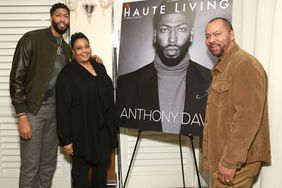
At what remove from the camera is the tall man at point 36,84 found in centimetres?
228

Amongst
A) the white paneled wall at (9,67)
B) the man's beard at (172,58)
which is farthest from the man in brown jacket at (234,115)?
the white paneled wall at (9,67)

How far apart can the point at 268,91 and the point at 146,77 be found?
0.99m

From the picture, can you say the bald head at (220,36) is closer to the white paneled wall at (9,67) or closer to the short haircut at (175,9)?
the short haircut at (175,9)

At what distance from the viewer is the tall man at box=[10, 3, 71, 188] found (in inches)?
89.9

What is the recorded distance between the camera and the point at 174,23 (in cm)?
231

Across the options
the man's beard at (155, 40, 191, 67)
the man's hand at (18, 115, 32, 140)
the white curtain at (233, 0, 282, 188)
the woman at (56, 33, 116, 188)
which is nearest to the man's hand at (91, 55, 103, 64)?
the woman at (56, 33, 116, 188)

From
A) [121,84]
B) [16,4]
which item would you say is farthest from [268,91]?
[16,4]

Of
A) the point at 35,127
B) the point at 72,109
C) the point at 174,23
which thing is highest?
the point at 174,23

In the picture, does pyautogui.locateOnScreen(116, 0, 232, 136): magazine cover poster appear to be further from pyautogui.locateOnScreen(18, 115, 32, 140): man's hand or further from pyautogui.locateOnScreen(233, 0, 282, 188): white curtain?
pyautogui.locateOnScreen(18, 115, 32, 140): man's hand

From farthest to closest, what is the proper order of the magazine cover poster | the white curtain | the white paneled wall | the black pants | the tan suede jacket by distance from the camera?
the white paneled wall < the black pants < the magazine cover poster < the white curtain < the tan suede jacket

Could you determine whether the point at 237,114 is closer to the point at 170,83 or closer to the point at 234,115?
the point at 234,115

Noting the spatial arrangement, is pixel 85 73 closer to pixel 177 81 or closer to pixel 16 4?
pixel 177 81

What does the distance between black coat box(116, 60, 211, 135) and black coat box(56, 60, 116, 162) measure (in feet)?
0.53

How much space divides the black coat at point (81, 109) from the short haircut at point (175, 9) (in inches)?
27.1
